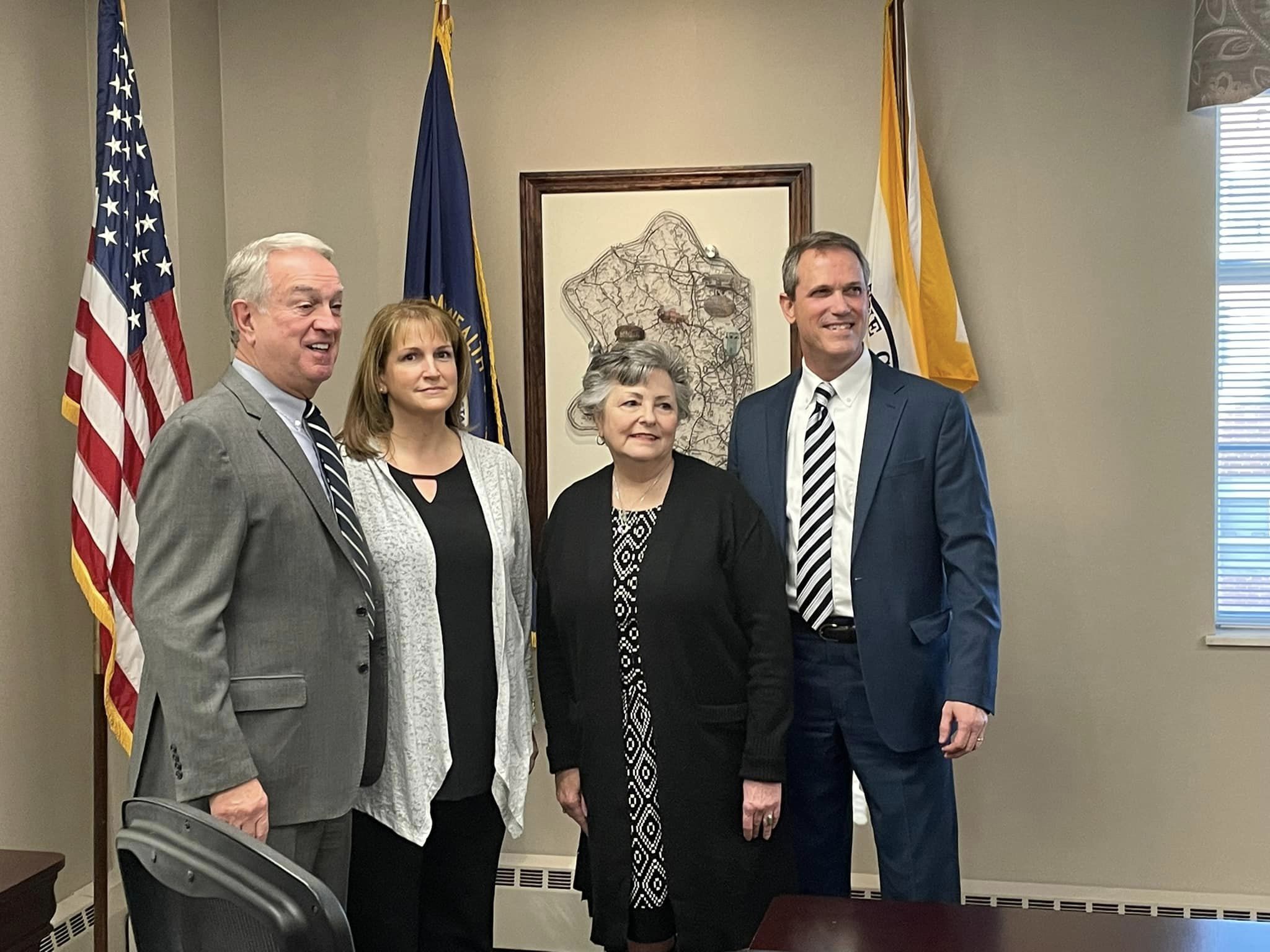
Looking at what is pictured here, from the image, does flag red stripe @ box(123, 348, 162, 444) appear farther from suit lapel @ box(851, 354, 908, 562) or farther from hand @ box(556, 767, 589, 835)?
suit lapel @ box(851, 354, 908, 562)

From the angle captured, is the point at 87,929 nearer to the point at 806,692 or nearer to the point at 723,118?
the point at 806,692

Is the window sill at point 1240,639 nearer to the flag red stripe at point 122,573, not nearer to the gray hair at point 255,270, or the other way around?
the gray hair at point 255,270

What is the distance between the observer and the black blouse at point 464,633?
2.38 metres

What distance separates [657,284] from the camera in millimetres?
3570

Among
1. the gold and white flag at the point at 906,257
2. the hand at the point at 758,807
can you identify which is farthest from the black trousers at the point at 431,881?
the gold and white flag at the point at 906,257

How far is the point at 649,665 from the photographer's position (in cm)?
237

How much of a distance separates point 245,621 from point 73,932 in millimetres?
1691

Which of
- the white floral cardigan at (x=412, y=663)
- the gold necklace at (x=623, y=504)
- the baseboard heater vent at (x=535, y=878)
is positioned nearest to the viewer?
the white floral cardigan at (x=412, y=663)

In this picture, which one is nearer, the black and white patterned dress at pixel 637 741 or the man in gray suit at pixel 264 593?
the man in gray suit at pixel 264 593

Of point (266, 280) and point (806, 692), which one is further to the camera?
point (806, 692)

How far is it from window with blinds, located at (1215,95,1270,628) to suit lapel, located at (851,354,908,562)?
1.27m

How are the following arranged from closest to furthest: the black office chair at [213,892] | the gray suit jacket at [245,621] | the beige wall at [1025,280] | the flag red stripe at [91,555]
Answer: the black office chair at [213,892] < the gray suit jacket at [245,621] < the flag red stripe at [91,555] < the beige wall at [1025,280]

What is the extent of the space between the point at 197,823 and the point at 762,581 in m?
1.31

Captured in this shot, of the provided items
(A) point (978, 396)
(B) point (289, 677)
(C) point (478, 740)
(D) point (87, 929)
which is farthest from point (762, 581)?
(D) point (87, 929)
